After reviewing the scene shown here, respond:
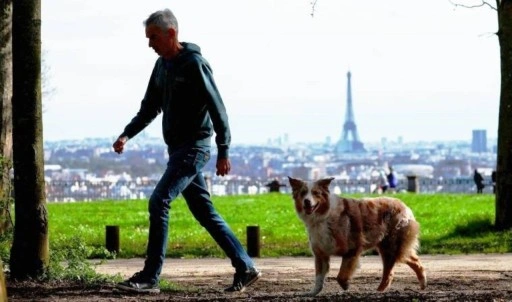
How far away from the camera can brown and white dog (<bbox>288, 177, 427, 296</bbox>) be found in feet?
39.2

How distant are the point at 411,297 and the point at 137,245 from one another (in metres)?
10.9

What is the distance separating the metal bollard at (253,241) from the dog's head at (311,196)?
6.87m

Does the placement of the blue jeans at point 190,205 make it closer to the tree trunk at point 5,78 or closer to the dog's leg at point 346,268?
the dog's leg at point 346,268

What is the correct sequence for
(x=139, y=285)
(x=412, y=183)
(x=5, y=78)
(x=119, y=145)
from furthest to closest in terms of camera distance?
1. (x=412, y=183)
2. (x=5, y=78)
3. (x=119, y=145)
4. (x=139, y=285)

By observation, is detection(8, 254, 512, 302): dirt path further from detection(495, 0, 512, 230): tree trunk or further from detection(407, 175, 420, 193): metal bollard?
detection(407, 175, 420, 193): metal bollard

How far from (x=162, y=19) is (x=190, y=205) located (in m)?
1.67

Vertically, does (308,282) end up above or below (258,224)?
below

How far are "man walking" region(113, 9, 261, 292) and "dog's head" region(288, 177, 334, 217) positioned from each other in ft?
2.32

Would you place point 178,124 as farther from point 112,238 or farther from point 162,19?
point 112,238

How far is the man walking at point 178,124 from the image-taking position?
1155cm

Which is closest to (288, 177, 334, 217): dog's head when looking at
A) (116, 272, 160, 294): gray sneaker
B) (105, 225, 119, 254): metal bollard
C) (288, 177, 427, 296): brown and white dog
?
(288, 177, 427, 296): brown and white dog

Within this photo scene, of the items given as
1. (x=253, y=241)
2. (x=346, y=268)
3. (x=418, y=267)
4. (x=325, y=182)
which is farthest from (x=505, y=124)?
(x=325, y=182)

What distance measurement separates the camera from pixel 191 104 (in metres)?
11.7

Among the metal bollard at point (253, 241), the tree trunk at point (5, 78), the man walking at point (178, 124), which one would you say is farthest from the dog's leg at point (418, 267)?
the tree trunk at point (5, 78)
